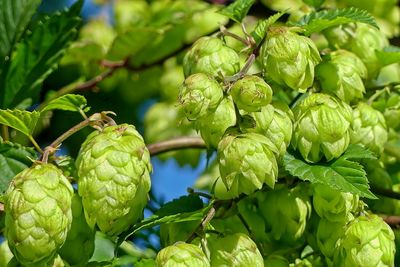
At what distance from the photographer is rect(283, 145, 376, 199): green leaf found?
174 cm

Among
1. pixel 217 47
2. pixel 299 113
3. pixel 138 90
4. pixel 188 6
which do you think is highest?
pixel 217 47

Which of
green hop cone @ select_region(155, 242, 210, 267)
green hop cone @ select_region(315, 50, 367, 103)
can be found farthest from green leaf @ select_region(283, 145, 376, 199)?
→ green hop cone @ select_region(155, 242, 210, 267)

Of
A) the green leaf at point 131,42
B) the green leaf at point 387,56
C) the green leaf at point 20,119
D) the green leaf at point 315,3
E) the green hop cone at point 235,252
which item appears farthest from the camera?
the green leaf at point 131,42

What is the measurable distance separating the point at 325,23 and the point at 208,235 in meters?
0.45

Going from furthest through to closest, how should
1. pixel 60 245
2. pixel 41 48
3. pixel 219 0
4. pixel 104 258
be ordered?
pixel 219 0, pixel 41 48, pixel 104 258, pixel 60 245

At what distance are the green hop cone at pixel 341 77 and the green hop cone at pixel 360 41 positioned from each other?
17cm

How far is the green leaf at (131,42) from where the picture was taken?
9.79 feet

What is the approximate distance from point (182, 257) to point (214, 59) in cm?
38

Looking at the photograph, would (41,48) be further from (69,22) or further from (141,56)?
(141,56)

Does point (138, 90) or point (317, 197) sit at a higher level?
point (317, 197)

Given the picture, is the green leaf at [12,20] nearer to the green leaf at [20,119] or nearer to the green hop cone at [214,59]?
the green leaf at [20,119]

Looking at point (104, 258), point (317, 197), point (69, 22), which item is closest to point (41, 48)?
point (69, 22)

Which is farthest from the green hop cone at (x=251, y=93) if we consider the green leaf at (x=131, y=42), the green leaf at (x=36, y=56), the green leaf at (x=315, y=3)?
the green leaf at (x=131, y=42)

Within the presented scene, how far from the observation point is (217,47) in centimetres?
182
